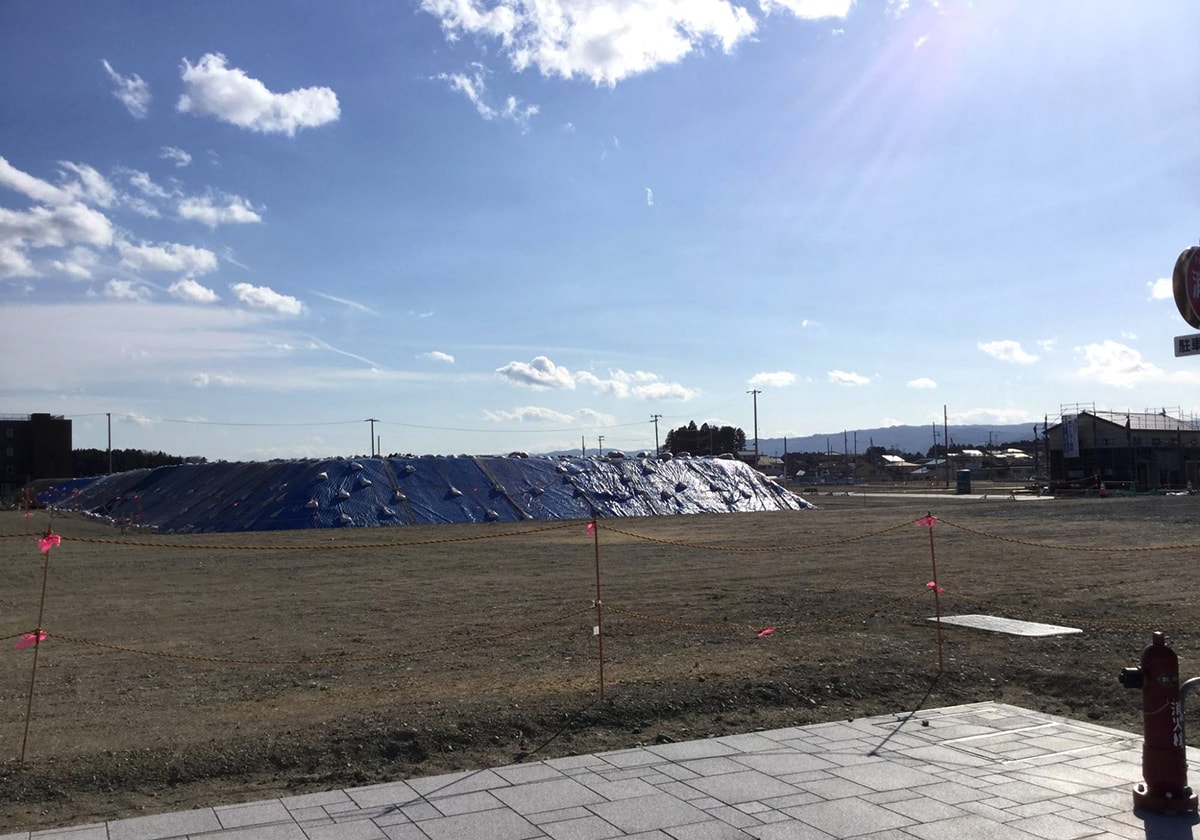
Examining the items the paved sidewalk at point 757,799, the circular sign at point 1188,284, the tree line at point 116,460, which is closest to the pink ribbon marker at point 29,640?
the paved sidewalk at point 757,799

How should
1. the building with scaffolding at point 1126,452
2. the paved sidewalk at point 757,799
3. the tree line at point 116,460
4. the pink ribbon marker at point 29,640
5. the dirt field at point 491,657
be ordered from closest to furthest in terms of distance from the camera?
the paved sidewalk at point 757,799, the dirt field at point 491,657, the pink ribbon marker at point 29,640, the building with scaffolding at point 1126,452, the tree line at point 116,460

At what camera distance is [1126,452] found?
66375 mm

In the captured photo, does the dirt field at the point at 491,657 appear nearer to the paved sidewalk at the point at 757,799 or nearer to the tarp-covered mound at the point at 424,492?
the paved sidewalk at the point at 757,799

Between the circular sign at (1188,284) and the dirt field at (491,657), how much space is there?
356cm

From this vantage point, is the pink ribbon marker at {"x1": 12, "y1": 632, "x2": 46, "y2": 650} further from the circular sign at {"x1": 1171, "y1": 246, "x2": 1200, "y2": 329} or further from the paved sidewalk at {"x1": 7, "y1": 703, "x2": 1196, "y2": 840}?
the circular sign at {"x1": 1171, "y1": 246, "x2": 1200, "y2": 329}

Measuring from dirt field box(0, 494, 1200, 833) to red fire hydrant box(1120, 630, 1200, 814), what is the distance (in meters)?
2.52

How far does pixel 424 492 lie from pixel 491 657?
119ft

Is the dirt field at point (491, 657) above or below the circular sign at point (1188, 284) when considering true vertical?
below

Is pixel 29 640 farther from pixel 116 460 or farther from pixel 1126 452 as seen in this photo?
pixel 116 460

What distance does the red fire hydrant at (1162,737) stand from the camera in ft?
18.0

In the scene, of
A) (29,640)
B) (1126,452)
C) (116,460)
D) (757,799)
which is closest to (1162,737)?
(757,799)

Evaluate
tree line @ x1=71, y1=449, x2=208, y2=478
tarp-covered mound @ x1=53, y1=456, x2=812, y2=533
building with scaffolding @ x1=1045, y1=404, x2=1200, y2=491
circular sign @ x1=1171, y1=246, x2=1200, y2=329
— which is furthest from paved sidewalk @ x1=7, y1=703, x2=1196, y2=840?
tree line @ x1=71, y1=449, x2=208, y2=478

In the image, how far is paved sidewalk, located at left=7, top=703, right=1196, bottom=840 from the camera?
5.36 metres

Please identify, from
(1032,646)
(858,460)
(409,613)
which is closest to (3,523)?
(409,613)
